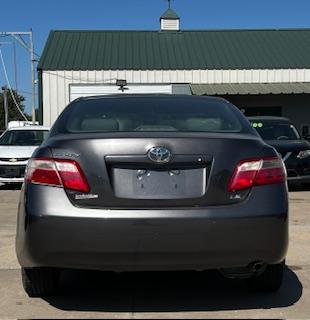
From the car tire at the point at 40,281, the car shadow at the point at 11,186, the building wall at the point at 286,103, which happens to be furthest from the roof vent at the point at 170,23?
the car tire at the point at 40,281

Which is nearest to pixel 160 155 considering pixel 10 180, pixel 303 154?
pixel 303 154

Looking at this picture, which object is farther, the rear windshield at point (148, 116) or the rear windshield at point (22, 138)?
the rear windshield at point (22, 138)

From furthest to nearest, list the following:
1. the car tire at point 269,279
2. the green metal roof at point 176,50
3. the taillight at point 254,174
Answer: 1. the green metal roof at point 176,50
2. the car tire at point 269,279
3. the taillight at point 254,174

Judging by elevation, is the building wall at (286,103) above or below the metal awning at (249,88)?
below

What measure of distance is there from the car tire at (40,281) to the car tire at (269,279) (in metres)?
1.55

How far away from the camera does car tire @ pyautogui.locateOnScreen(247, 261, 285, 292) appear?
4703 millimetres

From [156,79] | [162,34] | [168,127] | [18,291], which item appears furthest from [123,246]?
[162,34]

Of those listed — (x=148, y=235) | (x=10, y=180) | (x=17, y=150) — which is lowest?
(x=10, y=180)

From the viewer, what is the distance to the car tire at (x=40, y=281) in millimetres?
4543

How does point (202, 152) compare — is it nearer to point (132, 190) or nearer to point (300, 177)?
Answer: point (132, 190)

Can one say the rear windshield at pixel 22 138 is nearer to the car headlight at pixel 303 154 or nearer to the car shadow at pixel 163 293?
the car headlight at pixel 303 154

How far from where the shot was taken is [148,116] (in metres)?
4.80

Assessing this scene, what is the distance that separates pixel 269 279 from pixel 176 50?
2216 centimetres

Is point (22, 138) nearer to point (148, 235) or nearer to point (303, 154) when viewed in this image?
point (303, 154)
